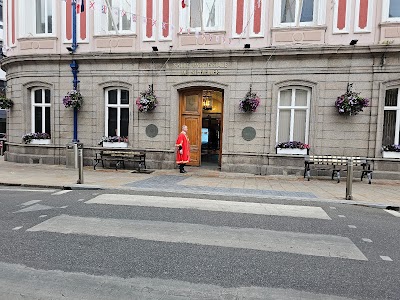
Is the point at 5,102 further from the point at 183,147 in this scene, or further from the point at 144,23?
the point at 183,147

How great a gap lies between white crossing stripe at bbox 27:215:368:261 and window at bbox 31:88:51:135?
1027 cm

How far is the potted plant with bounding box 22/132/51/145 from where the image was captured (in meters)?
14.0

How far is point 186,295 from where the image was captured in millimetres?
3113

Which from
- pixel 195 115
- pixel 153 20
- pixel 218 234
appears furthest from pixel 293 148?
pixel 218 234

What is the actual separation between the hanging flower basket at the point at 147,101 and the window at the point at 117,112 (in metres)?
1.03

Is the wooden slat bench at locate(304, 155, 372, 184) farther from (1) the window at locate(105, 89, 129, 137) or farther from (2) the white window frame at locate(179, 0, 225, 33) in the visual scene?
(1) the window at locate(105, 89, 129, 137)

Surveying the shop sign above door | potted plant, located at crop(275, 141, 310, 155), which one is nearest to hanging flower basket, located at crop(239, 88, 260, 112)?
the shop sign above door

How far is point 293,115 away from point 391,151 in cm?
379

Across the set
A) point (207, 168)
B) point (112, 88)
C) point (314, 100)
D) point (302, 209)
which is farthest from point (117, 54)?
point (302, 209)

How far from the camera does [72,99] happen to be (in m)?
13.1

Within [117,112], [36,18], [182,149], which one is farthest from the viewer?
[36,18]

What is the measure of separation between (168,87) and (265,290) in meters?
10.7

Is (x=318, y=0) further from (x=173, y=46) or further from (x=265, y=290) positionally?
(x=265, y=290)

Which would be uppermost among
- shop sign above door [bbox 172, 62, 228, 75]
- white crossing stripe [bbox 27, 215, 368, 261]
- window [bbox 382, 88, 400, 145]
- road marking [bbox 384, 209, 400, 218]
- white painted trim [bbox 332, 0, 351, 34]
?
white painted trim [bbox 332, 0, 351, 34]
